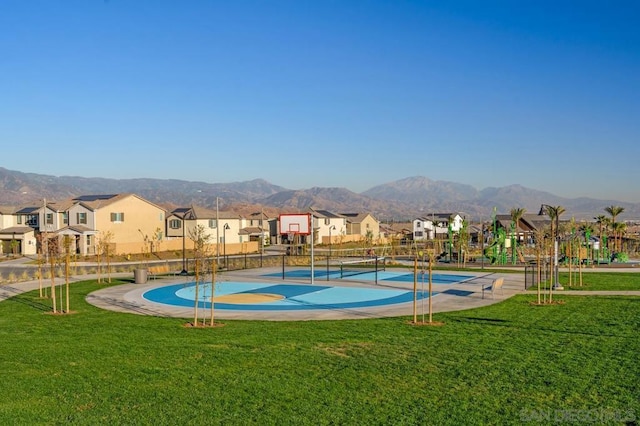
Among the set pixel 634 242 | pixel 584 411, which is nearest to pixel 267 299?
pixel 584 411

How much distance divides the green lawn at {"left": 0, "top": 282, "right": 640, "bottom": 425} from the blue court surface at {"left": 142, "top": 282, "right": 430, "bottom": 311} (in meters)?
5.18

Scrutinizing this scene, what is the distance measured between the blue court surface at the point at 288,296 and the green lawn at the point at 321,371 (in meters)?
5.18

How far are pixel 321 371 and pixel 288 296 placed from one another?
1650cm

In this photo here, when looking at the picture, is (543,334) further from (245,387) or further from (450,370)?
(245,387)

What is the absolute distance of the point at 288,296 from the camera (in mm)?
30453

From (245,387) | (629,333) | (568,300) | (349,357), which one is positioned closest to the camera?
(245,387)

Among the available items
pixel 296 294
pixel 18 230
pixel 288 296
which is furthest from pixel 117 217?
pixel 288 296

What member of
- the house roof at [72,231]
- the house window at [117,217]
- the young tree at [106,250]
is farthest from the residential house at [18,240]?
the young tree at [106,250]

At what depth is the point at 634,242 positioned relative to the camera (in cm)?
7725

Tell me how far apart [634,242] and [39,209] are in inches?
2955

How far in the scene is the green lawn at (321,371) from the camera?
11125 mm

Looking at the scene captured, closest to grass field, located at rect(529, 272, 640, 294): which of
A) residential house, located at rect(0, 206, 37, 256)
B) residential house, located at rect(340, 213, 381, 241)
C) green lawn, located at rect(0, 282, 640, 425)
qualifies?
green lawn, located at rect(0, 282, 640, 425)

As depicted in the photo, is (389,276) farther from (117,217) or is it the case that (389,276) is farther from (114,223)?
(117,217)

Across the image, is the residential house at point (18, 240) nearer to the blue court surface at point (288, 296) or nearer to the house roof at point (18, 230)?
the house roof at point (18, 230)
